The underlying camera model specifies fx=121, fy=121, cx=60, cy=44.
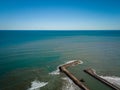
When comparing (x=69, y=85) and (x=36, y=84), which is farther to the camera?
(x=36, y=84)

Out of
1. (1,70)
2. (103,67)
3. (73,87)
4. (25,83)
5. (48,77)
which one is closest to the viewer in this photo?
(73,87)

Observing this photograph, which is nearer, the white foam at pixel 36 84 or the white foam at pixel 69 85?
the white foam at pixel 69 85

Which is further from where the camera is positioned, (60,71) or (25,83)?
(60,71)

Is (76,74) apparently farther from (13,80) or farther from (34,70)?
(13,80)

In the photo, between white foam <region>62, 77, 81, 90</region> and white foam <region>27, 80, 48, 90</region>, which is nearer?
white foam <region>62, 77, 81, 90</region>

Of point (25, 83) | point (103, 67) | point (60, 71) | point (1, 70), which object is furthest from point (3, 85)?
point (103, 67)

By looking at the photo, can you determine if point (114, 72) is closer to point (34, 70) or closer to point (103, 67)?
point (103, 67)

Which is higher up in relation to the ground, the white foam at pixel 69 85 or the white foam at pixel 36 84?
the white foam at pixel 69 85

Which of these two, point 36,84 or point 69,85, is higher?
point 69,85

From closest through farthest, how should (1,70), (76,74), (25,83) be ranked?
1. (25,83)
2. (76,74)
3. (1,70)

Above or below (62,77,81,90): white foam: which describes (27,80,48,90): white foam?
below
